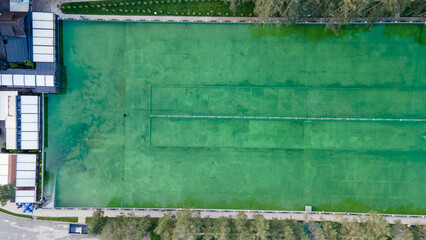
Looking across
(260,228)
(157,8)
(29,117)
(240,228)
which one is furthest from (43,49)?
(260,228)

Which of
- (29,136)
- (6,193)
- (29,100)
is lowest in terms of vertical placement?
(6,193)

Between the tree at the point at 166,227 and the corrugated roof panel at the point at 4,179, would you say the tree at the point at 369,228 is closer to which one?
the tree at the point at 166,227

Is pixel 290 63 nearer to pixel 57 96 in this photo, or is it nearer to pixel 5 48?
pixel 57 96

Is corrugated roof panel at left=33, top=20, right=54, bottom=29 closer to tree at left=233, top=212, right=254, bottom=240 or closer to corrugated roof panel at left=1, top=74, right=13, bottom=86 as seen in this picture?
corrugated roof panel at left=1, top=74, right=13, bottom=86

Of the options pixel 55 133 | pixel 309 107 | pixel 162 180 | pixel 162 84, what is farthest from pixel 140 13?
pixel 309 107

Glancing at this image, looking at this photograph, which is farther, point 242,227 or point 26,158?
point 26,158

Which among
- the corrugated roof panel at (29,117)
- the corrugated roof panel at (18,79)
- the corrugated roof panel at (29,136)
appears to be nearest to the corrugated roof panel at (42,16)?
the corrugated roof panel at (18,79)

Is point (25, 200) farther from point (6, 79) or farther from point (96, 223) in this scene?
point (6, 79)
